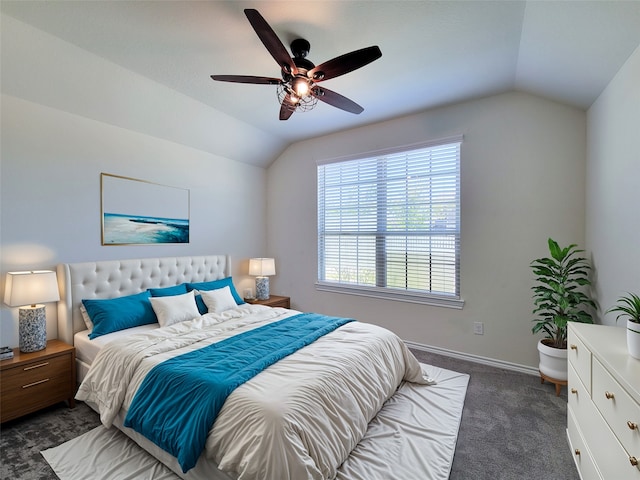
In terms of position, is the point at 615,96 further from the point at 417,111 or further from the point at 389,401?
the point at 389,401

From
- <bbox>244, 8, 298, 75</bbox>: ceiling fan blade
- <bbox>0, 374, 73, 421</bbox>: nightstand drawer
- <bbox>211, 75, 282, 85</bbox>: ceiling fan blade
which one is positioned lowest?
<bbox>0, 374, 73, 421</bbox>: nightstand drawer

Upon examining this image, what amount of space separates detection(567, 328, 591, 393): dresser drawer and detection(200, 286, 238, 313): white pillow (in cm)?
298

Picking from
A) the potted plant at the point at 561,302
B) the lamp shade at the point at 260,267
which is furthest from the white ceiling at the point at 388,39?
the lamp shade at the point at 260,267

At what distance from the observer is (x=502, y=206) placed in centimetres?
310

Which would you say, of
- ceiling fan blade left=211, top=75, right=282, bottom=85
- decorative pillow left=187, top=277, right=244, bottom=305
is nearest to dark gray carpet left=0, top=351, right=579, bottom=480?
decorative pillow left=187, top=277, right=244, bottom=305

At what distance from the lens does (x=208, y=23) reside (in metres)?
2.05

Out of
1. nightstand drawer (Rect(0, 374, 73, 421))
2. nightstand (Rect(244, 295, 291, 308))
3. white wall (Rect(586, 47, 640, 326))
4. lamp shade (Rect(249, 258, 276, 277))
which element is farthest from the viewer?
lamp shade (Rect(249, 258, 276, 277))

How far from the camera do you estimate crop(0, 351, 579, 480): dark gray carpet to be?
176 centimetres

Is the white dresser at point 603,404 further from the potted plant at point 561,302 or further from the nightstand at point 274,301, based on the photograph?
the nightstand at point 274,301

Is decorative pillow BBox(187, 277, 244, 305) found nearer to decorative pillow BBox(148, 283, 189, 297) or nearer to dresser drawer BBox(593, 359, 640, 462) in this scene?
decorative pillow BBox(148, 283, 189, 297)

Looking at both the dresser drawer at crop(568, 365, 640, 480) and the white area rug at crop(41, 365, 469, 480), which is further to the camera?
the white area rug at crop(41, 365, 469, 480)

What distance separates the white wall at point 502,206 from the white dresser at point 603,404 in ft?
4.08

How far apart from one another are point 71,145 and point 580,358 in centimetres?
428

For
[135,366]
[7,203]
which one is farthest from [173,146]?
[135,366]
